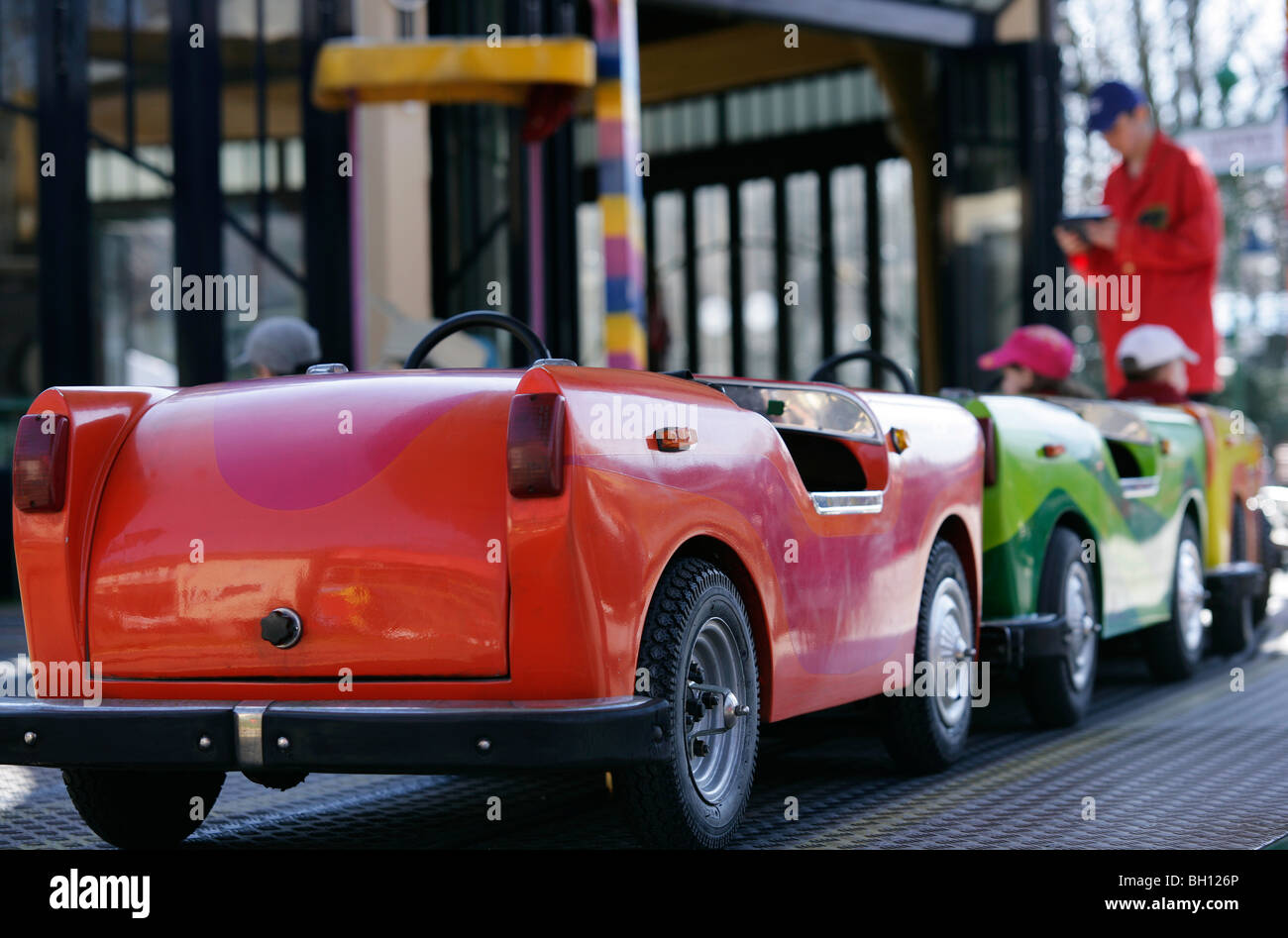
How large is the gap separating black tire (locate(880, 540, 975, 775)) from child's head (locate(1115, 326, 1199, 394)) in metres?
3.69

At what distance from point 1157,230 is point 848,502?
5350 mm

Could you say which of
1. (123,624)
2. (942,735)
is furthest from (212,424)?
(942,735)

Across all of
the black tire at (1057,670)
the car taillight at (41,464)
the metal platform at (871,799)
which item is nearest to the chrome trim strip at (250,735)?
the car taillight at (41,464)

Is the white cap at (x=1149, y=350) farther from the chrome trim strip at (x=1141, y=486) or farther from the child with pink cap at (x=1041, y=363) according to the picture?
the chrome trim strip at (x=1141, y=486)

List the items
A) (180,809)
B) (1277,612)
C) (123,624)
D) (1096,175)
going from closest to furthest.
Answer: (123,624) → (180,809) → (1277,612) → (1096,175)

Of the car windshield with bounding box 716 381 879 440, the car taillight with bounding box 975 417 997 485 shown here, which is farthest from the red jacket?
the car windshield with bounding box 716 381 879 440

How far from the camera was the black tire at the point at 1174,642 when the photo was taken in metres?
7.77

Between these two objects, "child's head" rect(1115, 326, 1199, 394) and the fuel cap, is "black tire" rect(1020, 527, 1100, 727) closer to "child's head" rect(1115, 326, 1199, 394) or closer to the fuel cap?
"child's head" rect(1115, 326, 1199, 394)

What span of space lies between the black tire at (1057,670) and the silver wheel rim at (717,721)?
2.35 m

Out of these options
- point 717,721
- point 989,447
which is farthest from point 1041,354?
point 717,721

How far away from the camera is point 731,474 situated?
4129 mm

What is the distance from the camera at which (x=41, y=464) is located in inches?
156
